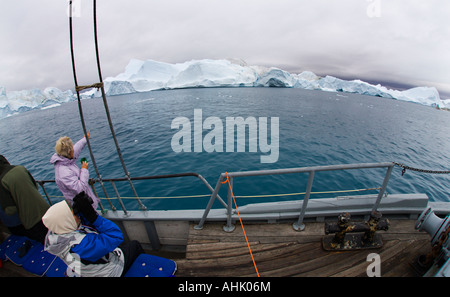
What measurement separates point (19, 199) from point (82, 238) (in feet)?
6.78

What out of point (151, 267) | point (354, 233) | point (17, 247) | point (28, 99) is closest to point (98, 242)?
point (151, 267)

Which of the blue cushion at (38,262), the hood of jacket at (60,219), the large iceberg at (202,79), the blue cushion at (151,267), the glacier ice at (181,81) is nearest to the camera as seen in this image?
the hood of jacket at (60,219)

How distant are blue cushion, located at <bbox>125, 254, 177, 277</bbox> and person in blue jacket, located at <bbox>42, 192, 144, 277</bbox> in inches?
10.6

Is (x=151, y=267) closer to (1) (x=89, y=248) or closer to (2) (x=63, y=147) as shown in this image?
(1) (x=89, y=248)

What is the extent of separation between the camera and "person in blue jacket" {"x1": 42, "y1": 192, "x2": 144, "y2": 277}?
211cm

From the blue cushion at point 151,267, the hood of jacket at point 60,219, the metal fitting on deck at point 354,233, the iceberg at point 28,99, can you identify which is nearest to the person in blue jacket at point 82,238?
the hood of jacket at point 60,219

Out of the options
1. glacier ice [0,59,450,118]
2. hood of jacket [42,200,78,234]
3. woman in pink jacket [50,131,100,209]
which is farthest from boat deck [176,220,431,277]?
glacier ice [0,59,450,118]

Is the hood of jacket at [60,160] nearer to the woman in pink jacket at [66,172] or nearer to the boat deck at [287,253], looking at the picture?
the woman in pink jacket at [66,172]

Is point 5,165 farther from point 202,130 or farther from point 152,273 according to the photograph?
point 202,130

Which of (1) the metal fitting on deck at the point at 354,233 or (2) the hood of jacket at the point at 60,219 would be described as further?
(1) the metal fitting on deck at the point at 354,233

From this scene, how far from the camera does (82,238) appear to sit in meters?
2.24

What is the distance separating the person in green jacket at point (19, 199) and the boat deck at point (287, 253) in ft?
9.20

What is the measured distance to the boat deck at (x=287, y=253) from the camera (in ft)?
9.83

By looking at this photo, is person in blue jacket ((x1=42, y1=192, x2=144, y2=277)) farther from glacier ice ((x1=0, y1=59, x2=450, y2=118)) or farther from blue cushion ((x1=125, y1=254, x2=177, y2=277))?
glacier ice ((x1=0, y1=59, x2=450, y2=118))
